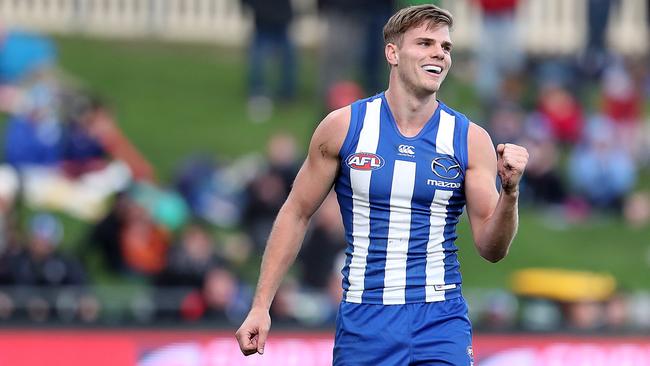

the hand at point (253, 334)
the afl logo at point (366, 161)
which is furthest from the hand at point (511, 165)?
the hand at point (253, 334)

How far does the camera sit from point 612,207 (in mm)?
16969

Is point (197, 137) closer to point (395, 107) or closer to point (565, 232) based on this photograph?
point (565, 232)

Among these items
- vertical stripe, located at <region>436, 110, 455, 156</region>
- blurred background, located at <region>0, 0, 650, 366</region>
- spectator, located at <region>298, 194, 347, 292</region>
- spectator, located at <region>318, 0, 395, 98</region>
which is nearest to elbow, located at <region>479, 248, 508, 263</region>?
vertical stripe, located at <region>436, 110, 455, 156</region>

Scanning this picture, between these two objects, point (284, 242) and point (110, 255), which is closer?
point (284, 242)

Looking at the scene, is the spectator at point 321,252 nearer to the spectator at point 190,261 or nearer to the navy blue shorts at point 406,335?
the spectator at point 190,261

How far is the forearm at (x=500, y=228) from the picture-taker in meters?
5.64

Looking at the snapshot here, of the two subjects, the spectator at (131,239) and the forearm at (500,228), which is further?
the spectator at (131,239)

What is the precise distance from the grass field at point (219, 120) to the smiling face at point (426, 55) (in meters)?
9.03

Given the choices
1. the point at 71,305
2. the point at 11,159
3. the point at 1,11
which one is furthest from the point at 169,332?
the point at 1,11

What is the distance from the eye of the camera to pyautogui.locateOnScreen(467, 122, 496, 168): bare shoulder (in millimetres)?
5969

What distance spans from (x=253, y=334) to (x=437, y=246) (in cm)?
85

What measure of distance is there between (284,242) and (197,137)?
12.3 m

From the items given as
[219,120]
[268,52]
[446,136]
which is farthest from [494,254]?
[219,120]

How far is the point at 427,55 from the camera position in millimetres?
5887
